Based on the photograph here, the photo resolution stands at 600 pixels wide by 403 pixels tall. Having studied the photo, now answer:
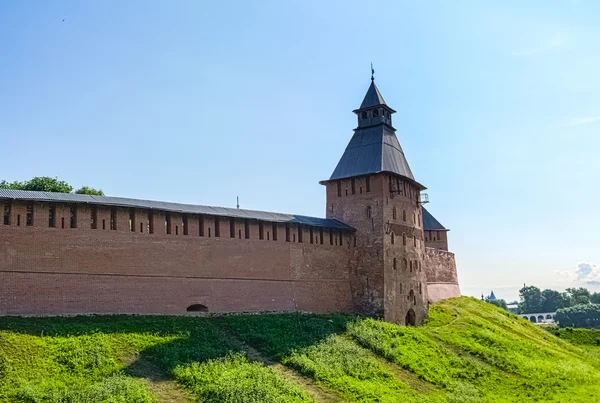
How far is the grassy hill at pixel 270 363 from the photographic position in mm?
Result: 15742

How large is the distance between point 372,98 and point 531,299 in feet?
269

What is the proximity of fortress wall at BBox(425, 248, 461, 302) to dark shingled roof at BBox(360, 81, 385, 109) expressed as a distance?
9579 millimetres

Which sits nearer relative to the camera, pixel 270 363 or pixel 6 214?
pixel 6 214

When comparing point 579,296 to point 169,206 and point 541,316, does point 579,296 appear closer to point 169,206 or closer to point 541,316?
point 541,316

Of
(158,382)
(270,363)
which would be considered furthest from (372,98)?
(158,382)

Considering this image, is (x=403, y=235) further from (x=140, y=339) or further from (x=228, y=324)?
(x=140, y=339)

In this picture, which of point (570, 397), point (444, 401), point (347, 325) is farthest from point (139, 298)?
point (570, 397)

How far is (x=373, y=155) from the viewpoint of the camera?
2989 cm

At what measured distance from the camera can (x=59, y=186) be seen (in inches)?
1363

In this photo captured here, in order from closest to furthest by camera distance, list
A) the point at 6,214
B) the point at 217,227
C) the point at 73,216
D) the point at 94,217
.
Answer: the point at 6,214 → the point at 73,216 → the point at 94,217 → the point at 217,227

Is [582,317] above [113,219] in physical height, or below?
below

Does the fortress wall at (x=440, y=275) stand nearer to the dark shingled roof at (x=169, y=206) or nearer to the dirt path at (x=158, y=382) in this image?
the dark shingled roof at (x=169, y=206)

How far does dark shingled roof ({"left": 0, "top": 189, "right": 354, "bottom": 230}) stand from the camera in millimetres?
19422

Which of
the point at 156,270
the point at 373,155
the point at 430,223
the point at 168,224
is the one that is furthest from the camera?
the point at 430,223
